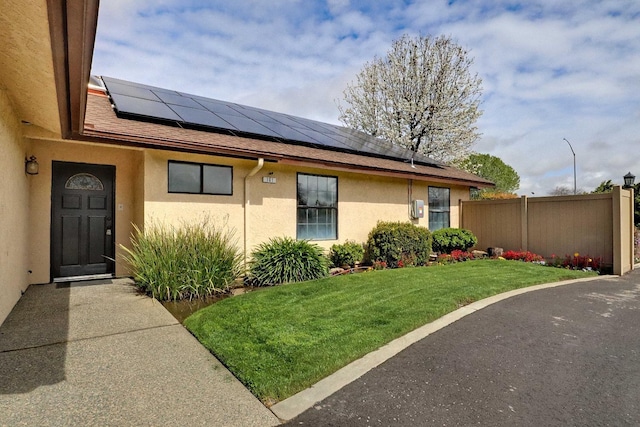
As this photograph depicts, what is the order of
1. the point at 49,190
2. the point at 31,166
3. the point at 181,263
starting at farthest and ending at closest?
the point at 49,190, the point at 31,166, the point at 181,263

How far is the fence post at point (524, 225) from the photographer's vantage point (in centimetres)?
1088

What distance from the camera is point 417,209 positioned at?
11211 mm

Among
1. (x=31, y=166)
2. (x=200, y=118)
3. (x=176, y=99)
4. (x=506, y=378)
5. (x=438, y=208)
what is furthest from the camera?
(x=438, y=208)

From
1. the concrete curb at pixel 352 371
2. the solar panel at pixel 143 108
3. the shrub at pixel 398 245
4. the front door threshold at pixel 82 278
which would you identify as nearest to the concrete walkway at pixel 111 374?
the concrete curb at pixel 352 371

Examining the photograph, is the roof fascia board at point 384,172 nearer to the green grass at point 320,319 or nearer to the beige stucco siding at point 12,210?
the green grass at point 320,319

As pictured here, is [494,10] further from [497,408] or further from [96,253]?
[96,253]

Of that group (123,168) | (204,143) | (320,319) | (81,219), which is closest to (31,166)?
(81,219)

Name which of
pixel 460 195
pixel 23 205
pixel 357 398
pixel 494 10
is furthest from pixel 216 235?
pixel 460 195

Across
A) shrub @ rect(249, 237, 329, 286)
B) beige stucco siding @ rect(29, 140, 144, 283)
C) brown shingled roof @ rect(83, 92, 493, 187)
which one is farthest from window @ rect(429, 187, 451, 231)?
beige stucco siding @ rect(29, 140, 144, 283)

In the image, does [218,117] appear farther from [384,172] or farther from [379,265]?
[379,265]

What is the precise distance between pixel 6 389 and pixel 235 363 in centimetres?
183

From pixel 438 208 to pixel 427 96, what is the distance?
39.4 ft

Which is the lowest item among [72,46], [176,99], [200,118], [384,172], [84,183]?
[84,183]

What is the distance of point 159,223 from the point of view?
675 cm
